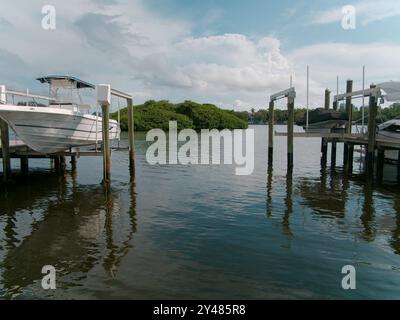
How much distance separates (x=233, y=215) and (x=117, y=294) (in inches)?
254

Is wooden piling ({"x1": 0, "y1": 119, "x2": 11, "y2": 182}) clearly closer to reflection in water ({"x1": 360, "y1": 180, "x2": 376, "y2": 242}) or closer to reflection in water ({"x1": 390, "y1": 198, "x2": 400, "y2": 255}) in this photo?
reflection in water ({"x1": 360, "y1": 180, "x2": 376, "y2": 242})

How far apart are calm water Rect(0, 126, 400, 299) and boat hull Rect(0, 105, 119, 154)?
7.20 feet

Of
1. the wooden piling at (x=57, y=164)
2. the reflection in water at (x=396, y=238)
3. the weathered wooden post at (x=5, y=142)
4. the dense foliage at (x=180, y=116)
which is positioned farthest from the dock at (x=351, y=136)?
the dense foliage at (x=180, y=116)

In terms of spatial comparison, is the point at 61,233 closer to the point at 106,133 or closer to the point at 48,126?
the point at 106,133

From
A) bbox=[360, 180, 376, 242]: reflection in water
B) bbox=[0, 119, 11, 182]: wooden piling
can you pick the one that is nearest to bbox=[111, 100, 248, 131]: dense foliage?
bbox=[0, 119, 11, 182]: wooden piling

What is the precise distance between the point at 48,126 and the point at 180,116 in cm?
9399

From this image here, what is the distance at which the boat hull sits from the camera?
15281 mm

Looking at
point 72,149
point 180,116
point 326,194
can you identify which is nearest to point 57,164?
point 72,149

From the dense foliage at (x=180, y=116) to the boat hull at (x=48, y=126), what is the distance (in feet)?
232

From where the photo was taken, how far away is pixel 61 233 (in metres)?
10.8

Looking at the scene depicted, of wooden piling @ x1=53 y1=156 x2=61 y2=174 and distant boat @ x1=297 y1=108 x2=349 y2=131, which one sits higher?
distant boat @ x1=297 y1=108 x2=349 y2=131

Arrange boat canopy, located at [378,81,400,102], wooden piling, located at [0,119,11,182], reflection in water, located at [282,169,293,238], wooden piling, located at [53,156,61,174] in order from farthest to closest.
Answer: boat canopy, located at [378,81,400,102] → wooden piling, located at [53,156,61,174] → wooden piling, located at [0,119,11,182] → reflection in water, located at [282,169,293,238]
